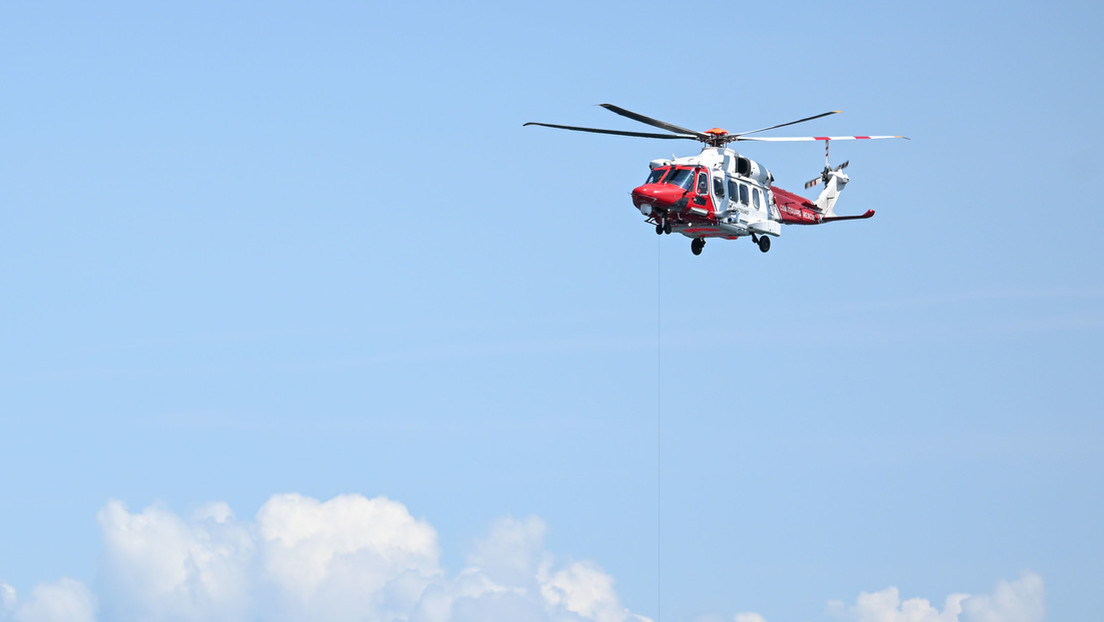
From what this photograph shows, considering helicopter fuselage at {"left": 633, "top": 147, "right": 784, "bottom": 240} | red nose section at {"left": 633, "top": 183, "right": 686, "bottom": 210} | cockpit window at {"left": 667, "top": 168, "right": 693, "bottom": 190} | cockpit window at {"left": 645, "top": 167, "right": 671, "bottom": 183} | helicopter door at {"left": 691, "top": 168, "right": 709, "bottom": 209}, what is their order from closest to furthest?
red nose section at {"left": 633, "top": 183, "right": 686, "bottom": 210}
helicopter fuselage at {"left": 633, "top": 147, "right": 784, "bottom": 240}
cockpit window at {"left": 667, "top": 168, "right": 693, "bottom": 190}
helicopter door at {"left": 691, "top": 168, "right": 709, "bottom": 209}
cockpit window at {"left": 645, "top": 167, "right": 671, "bottom": 183}

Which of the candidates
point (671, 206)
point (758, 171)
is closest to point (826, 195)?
point (758, 171)

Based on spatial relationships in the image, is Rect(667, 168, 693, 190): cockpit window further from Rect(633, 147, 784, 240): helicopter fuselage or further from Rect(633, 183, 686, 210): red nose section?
Rect(633, 183, 686, 210): red nose section

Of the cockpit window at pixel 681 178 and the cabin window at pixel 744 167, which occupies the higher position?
the cabin window at pixel 744 167

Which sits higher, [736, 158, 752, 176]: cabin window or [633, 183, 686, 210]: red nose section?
[736, 158, 752, 176]: cabin window

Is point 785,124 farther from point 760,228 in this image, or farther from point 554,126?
point 554,126

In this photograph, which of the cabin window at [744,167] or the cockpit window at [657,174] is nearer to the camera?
the cockpit window at [657,174]

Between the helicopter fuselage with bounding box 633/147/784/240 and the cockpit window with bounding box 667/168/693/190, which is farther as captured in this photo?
the cockpit window with bounding box 667/168/693/190

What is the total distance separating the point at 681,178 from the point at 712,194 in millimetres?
1832

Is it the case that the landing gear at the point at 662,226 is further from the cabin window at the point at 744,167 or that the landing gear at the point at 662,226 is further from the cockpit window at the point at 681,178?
the cabin window at the point at 744,167

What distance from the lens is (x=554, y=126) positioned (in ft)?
255

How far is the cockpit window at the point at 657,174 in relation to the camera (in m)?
80.2

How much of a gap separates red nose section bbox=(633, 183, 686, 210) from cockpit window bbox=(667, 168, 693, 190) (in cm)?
64

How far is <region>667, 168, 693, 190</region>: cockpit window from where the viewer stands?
79.8 metres

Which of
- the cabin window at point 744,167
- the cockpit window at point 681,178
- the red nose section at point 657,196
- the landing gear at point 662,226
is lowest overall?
the landing gear at point 662,226
